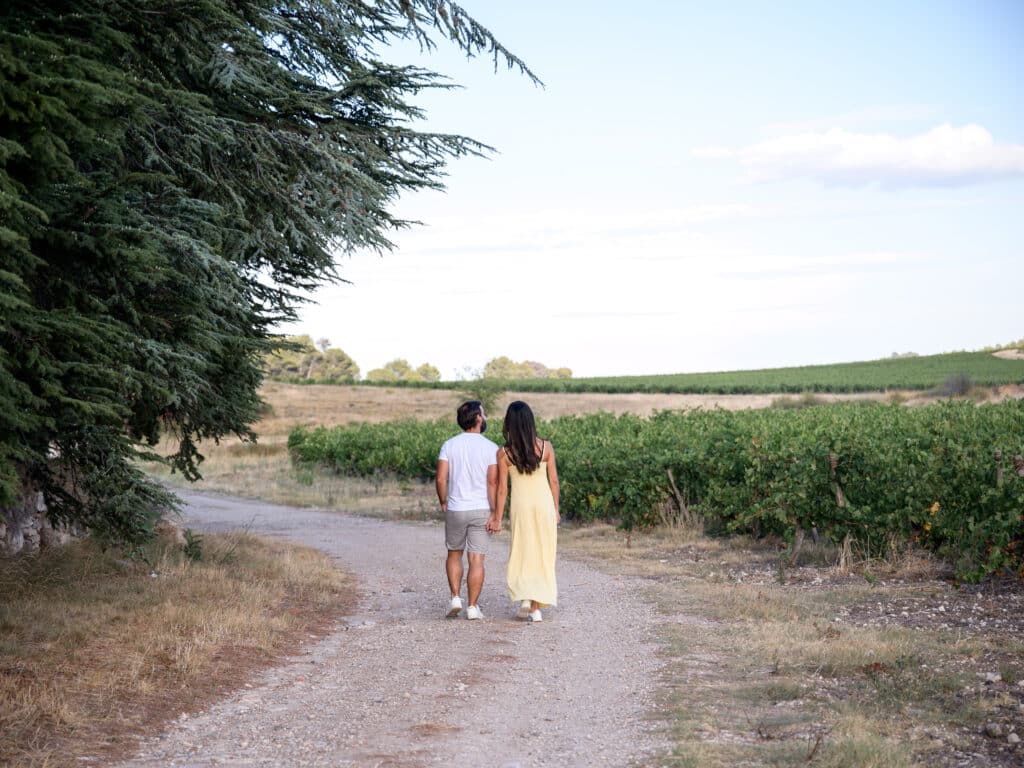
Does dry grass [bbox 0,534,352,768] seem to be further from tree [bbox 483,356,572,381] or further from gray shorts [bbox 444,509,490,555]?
tree [bbox 483,356,572,381]

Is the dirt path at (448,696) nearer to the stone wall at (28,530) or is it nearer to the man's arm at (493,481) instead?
the man's arm at (493,481)

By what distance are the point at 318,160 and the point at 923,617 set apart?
23.4 ft

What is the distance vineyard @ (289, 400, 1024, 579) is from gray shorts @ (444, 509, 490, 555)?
15.1ft

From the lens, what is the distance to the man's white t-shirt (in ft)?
30.8

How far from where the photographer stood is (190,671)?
7.14 m

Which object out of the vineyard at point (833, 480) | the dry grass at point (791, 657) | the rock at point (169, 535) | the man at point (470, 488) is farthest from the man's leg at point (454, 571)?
the vineyard at point (833, 480)

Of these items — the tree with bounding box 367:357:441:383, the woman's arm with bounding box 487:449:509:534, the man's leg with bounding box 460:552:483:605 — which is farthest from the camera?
the tree with bounding box 367:357:441:383

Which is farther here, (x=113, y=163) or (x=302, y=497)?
(x=302, y=497)

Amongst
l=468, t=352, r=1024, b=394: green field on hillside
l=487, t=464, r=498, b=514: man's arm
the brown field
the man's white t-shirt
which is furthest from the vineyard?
l=468, t=352, r=1024, b=394: green field on hillside

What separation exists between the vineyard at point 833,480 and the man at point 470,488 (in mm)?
4585

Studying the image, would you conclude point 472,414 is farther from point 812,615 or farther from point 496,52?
point 496,52

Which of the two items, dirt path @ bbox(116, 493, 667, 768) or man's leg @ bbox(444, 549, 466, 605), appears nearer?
dirt path @ bbox(116, 493, 667, 768)

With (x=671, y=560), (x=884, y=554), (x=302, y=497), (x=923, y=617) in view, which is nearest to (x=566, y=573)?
(x=671, y=560)

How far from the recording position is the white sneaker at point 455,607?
9414 mm
